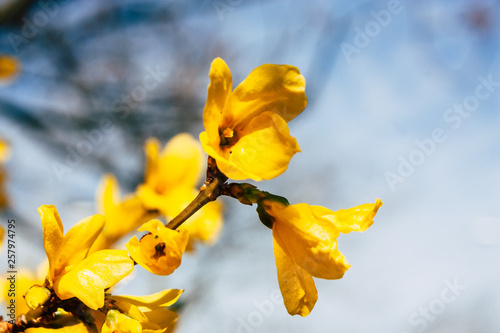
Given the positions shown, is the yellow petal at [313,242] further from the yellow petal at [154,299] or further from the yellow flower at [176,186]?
the yellow flower at [176,186]

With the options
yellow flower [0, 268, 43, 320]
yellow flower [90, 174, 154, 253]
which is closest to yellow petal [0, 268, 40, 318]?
yellow flower [0, 268, 43, 320]

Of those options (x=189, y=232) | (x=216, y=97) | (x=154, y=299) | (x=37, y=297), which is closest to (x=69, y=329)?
(x=37, y=297)

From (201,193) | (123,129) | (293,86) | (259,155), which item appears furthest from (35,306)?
(123,129)

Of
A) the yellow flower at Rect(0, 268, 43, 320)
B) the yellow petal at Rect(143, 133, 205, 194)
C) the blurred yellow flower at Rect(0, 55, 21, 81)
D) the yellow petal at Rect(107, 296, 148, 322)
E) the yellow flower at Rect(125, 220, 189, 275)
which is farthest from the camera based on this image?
the blurred yellow flower at Rect(0, 55, 21, 81)

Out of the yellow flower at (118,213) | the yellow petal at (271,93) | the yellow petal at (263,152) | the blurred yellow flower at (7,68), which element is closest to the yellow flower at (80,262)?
the yellow petal at (263,152)

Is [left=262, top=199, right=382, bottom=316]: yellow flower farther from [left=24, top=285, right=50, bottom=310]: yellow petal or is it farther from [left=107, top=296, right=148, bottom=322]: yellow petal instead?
[left=24, top=285, right=50, bottom=310]: yellow petal

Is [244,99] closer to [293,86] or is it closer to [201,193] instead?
[293,86]

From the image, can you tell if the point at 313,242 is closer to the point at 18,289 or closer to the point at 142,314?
the point at 142,314
